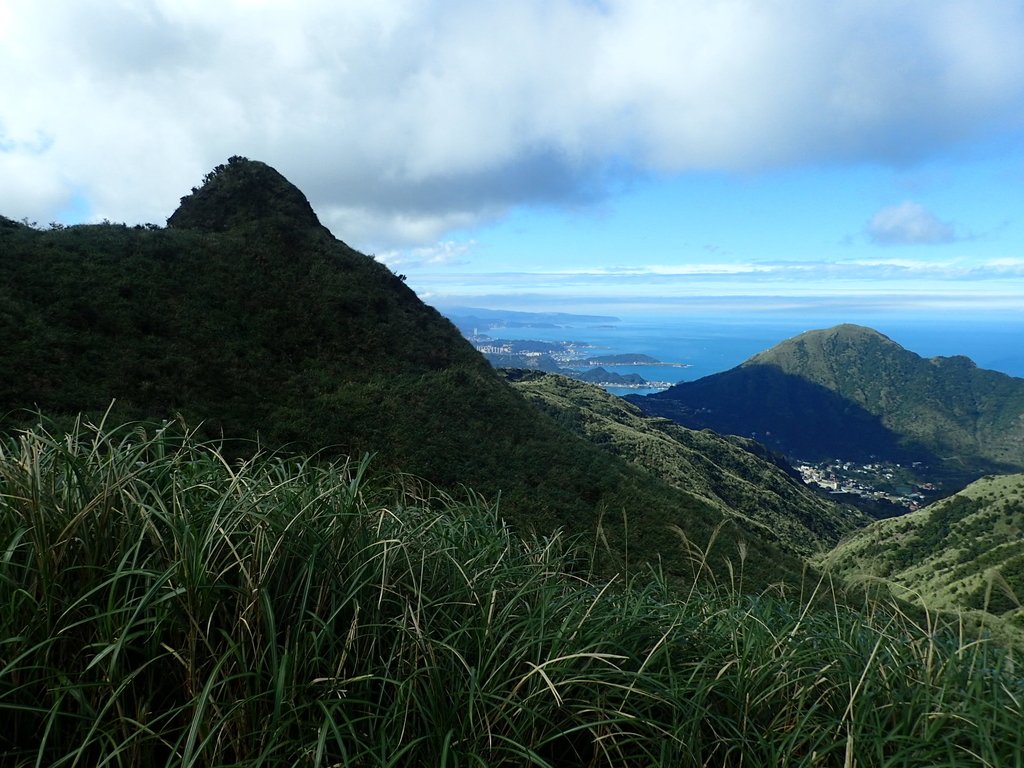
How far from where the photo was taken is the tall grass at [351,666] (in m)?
1.90

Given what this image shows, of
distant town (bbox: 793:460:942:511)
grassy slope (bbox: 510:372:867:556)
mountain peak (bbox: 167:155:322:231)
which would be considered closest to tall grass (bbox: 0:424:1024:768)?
mountain peak (bbox: 167:155:322:231)

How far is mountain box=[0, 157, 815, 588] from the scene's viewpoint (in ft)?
43.7

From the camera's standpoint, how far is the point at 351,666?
7.34ft

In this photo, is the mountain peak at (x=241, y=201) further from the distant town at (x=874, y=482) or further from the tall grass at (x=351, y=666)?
the distant town at (x=874, y=482)

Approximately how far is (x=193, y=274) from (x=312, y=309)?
13.6 feet

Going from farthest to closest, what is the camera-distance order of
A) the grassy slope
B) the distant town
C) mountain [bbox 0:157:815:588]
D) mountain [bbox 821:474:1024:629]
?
the distant town → mountain [bbox 821:474:1024:629] → the grassy slope → mountain [bbox 0:157:815:588]

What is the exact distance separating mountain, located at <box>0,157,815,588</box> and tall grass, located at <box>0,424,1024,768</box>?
302 inches

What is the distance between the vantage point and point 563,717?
2.27m

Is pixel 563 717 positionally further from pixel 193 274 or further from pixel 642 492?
pixel 193 274

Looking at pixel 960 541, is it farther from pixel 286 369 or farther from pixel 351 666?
pixel 351 666

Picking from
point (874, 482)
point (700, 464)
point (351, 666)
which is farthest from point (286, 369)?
point (874, 482)

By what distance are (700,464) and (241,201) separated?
45176 mm

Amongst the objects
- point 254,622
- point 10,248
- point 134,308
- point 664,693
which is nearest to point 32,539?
point 254,622

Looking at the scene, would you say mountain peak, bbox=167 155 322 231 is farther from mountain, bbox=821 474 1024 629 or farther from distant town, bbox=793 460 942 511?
distant town, bbox=793 460 942 511
